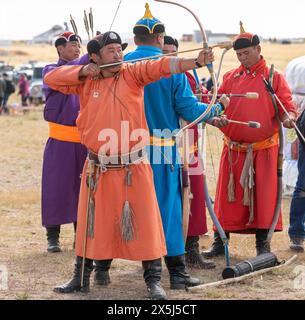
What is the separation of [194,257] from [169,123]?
1479mm

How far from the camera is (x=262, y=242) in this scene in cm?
745

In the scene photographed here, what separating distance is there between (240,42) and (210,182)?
5573 millimetres

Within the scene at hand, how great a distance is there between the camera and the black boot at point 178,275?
6402 mm

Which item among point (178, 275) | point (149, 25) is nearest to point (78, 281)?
point (178, 275)

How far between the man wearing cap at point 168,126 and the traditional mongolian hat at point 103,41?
15.2 inches

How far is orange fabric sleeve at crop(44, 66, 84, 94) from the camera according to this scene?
6.00 m

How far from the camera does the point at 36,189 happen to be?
1196cm

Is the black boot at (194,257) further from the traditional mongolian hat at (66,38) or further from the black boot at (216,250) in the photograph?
the traditional mongolian hat at (66,38)

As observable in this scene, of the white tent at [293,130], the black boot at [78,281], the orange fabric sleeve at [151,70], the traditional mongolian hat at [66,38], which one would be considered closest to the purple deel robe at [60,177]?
the traditional mongolian hat at [66,38]

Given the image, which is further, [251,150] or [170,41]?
[251,150]

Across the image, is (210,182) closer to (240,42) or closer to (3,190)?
(3,190)

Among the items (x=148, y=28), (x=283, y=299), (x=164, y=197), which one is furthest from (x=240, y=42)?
(x=283, y=299)

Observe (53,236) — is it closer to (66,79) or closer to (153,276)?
(153,276)

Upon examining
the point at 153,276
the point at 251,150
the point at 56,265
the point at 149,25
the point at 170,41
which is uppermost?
the point at 149,25
